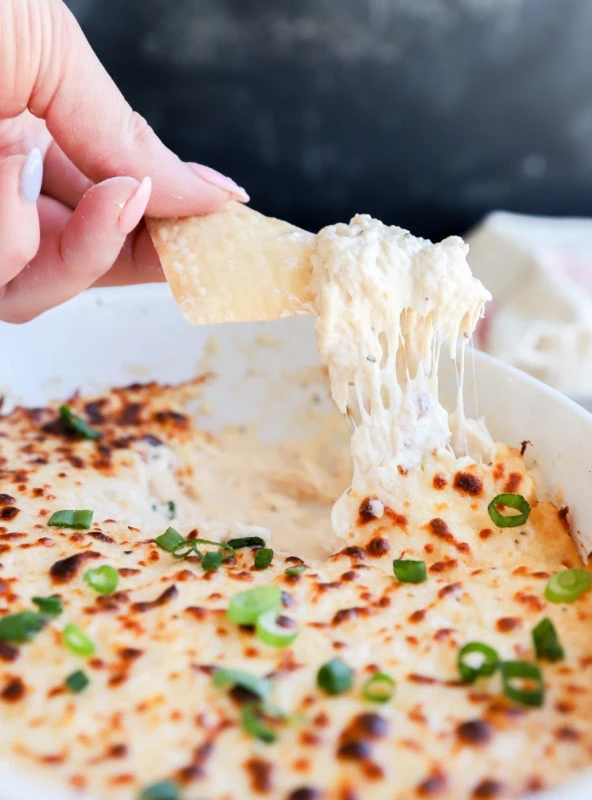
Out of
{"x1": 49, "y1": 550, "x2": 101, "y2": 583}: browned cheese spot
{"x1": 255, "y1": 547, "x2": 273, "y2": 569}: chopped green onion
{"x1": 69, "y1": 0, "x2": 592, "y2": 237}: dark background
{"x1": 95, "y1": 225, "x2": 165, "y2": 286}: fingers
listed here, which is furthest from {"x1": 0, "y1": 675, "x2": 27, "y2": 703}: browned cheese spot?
{"x1": 69, "y1": 0, "x2": 592, "y2": 237}: dark background

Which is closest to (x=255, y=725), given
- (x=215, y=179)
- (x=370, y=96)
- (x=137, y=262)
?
(x=215, y=179)

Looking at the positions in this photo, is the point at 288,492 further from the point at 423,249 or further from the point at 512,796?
the point at 512,796

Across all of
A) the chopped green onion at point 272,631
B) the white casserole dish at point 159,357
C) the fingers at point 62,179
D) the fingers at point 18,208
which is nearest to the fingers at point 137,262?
the white casserole dish at point 159,357

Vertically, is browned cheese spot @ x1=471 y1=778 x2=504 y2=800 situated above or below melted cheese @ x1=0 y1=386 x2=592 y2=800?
above

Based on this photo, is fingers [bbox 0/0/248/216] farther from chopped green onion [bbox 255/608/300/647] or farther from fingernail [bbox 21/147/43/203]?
chopped green onion [bbox 255/608/300/647]

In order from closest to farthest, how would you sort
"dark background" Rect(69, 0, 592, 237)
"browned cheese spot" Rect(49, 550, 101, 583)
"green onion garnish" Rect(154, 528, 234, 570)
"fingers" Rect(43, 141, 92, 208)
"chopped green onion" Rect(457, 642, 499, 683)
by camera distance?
"chopped green onion" Rect(457, 642, 499, 683) < "browned cheese spot" Rect(49, 550, 101, 583) < "green onion garnish" Rect(154, 528, 234, 570) < "fingers" Rect(43, 141, 92, 208) < "dark background" Rect(69, 0, 592, 237)

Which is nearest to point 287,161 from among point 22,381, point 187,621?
point 22,381

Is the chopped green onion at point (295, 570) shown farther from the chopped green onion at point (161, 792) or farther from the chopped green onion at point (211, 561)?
the chopped green onion at point (161, 792)
